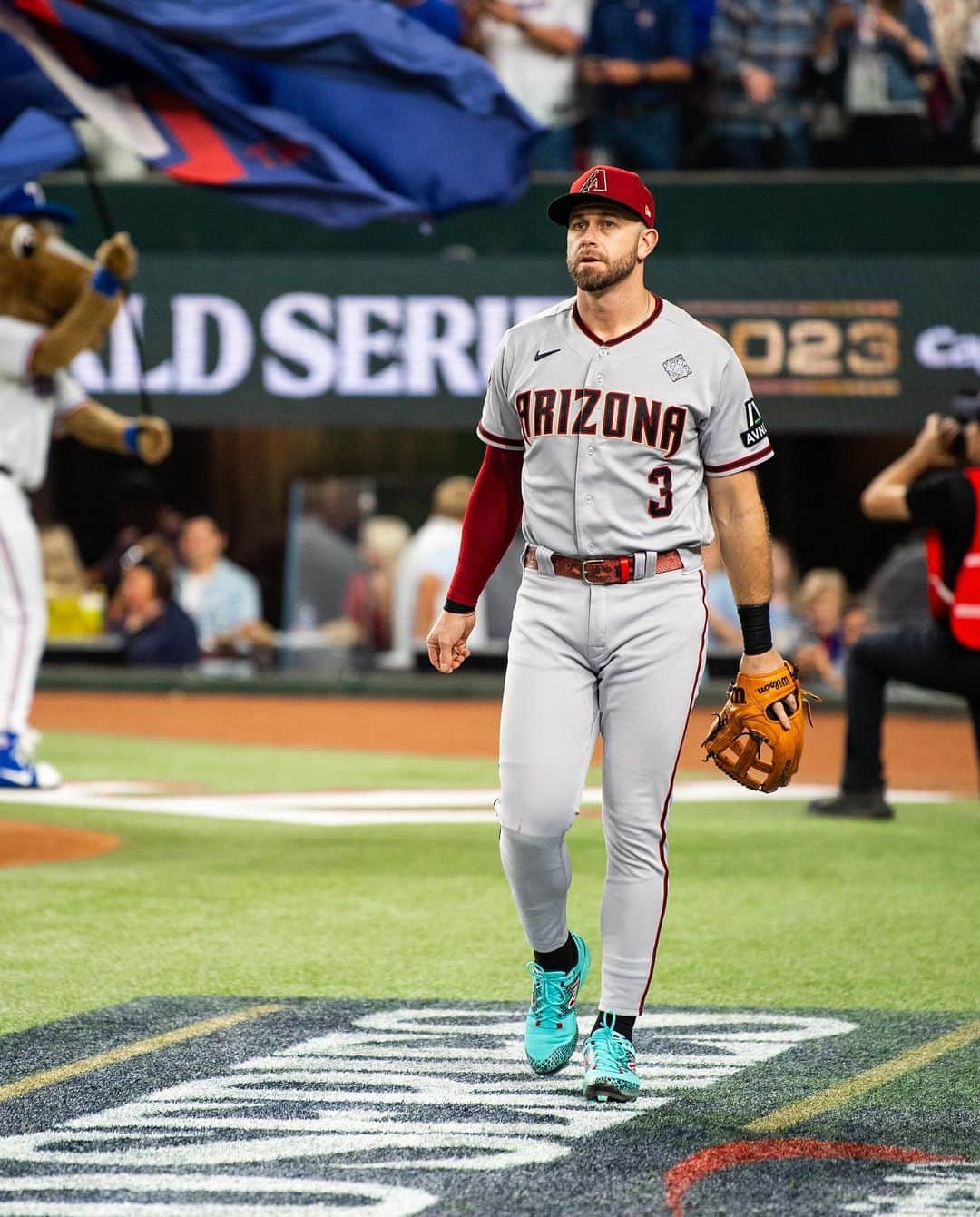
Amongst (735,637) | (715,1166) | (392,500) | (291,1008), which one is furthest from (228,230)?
(715,1166)

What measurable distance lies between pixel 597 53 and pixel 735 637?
179 inches

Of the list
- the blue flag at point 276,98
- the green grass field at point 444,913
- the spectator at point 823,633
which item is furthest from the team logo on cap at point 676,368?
the spectator at point 823,633

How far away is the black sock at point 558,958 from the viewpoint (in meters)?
4.52

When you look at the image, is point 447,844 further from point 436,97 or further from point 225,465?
point 225,465

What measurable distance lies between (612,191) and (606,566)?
80cm

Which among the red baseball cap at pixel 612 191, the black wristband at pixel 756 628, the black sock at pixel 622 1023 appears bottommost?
the black sock at pixel 622 1023

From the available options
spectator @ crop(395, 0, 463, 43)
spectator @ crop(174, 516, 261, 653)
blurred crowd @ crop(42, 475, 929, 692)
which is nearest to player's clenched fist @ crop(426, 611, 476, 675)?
spectator @ crop(395, 0, 463, 43)

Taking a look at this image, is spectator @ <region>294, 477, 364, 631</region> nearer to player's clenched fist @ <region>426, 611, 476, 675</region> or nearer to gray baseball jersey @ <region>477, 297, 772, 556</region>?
player's clenched fist @ <region>426, 611, 476, 675</region>

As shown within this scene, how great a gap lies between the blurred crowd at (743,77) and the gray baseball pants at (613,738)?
11.4 m

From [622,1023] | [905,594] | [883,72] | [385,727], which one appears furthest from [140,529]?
[622,1023]

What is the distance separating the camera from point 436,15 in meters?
9.10

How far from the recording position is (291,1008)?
16.6 ft

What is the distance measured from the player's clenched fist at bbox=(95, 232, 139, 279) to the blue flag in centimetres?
34

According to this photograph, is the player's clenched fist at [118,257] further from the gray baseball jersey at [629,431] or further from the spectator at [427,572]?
the spectator at [427,572]
